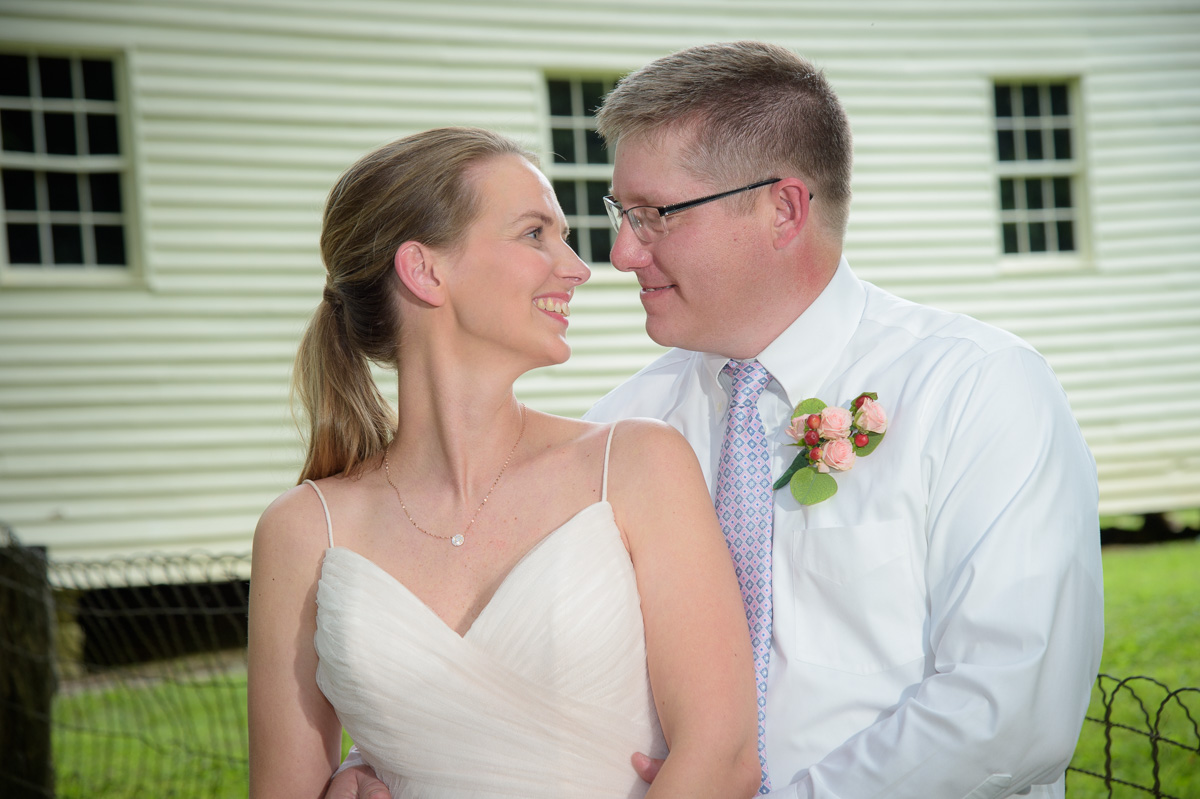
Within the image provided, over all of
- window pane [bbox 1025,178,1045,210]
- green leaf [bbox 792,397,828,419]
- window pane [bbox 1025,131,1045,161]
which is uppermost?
window pane [bbox 1025,131,1045,161]

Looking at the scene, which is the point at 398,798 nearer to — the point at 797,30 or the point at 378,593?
the point at 378,593

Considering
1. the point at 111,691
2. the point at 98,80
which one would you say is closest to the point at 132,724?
the point at 111,691

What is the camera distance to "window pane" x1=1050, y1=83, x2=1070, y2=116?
10398mm

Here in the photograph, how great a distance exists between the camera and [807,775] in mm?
2475

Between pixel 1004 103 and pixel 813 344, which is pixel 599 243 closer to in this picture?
pixel 1004 103

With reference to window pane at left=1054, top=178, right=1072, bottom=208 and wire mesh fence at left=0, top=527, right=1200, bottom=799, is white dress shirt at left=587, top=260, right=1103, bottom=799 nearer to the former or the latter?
wire mesh fence at left=0, top=527, right=1200, bottom=799

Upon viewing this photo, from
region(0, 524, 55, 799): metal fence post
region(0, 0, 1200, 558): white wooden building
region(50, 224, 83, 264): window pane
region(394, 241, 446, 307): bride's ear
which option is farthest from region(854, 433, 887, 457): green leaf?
region(50, 224, 83, 264): window pane

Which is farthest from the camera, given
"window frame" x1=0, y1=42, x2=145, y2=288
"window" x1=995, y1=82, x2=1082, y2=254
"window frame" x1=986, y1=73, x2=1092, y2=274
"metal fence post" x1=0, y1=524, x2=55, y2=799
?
"window" x1=995, y1=82, x2=1082, y2=254

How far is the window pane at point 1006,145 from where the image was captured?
34.3ft

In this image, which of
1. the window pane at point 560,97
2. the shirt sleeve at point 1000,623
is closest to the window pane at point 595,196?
the window pane at point 560,97

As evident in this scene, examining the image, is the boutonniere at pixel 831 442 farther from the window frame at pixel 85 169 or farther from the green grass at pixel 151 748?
the window frame at pixel 85 169

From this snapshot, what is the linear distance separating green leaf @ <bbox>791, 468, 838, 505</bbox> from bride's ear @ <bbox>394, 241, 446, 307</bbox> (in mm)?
955

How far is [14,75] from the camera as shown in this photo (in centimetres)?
793

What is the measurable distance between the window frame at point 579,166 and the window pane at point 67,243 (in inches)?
141
